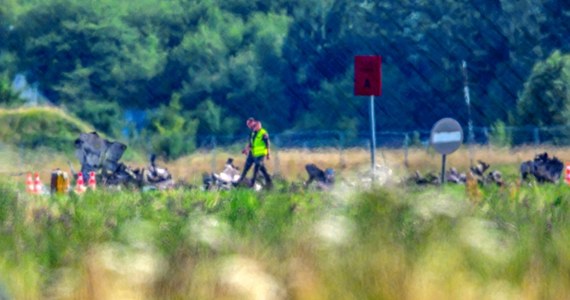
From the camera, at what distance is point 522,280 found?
→ 29.8 feet

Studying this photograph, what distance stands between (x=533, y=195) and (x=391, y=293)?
5898 millimetres

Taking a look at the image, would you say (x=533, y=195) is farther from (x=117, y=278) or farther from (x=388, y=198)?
(x=117, y=278)

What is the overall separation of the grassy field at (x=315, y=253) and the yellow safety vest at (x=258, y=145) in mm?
17582

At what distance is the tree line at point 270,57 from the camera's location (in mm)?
68875

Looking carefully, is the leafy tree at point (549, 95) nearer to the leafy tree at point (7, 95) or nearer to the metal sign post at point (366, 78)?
the leafy tree at point (7, 95)

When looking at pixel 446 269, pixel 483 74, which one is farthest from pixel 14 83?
pixel 446 269

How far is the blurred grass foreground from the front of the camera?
8547 mm

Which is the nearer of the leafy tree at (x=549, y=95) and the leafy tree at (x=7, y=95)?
the leafy tree at (x=549, y=95)

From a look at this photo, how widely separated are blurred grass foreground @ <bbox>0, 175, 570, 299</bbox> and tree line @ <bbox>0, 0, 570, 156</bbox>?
5173cm

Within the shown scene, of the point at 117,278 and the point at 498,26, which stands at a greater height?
the point at 498,26

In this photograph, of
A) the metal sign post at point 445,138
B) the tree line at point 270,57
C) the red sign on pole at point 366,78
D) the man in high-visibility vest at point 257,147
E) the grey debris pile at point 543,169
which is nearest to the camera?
the red sign on pole at point 366,78

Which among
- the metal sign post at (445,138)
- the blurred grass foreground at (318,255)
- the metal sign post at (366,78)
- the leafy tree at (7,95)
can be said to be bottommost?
the blurred grass foreground at (318,255)

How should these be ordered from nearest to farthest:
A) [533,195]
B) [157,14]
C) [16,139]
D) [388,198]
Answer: [388,198] < [533,195] < [16,139] < [157,14]

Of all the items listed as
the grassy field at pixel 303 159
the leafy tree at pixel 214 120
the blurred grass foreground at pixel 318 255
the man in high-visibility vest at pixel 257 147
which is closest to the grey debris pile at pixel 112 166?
the man in high-visibility vest at pixel 257 147
